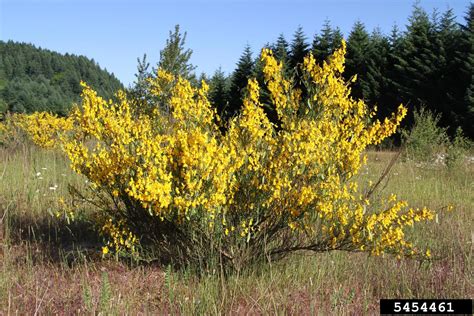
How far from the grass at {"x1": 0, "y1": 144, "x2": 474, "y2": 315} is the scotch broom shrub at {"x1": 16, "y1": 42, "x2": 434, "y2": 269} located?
0.19m

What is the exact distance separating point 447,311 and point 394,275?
1.57ft

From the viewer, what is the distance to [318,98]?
3340mm

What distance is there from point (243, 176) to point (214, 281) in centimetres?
72

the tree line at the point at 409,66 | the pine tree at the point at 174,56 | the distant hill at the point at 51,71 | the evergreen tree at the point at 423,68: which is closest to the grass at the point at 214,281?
the pine tree at the point at 174,56

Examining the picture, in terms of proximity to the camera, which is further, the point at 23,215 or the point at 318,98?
the point at 23,215

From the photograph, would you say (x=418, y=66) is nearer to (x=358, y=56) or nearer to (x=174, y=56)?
(x=358, y=56)

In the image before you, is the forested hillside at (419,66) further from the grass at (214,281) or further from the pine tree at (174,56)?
the grass at (214,281)

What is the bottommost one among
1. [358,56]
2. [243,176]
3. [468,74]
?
[243,176]

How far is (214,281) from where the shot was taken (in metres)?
2.96

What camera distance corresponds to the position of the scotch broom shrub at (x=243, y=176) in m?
2.79

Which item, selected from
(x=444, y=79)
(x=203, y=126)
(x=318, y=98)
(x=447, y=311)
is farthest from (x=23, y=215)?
(x=444, y=79)

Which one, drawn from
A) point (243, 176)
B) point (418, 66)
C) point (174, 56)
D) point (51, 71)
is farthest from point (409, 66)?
point (51, 71)

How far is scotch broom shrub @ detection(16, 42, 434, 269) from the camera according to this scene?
279 centimetres

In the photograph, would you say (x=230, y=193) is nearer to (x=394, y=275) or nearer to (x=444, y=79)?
(x=394, y=275)
